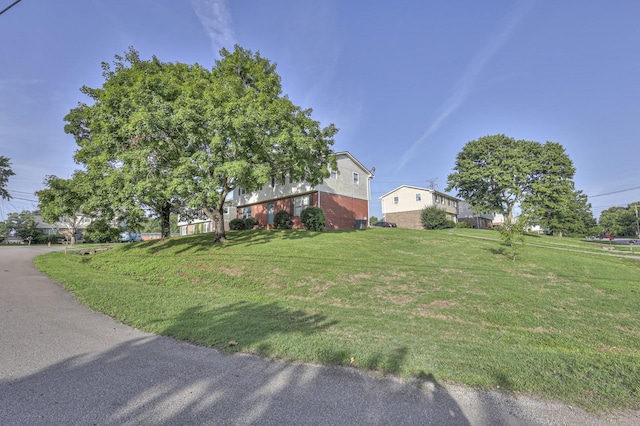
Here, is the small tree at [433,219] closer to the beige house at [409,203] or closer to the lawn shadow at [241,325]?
the beige house at [409,203]

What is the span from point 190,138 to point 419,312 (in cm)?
1112

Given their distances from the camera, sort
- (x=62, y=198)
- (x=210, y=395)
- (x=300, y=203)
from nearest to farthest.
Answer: (x=210, y=395)
(x=62, y=198)
(x=300, y=203)

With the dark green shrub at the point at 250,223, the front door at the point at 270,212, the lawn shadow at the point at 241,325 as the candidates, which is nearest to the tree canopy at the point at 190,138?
the lawn shadow at the point at 241,325

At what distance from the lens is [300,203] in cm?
2539

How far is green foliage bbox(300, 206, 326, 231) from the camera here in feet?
71.8

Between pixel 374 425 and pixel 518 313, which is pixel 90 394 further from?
pixel 518 313

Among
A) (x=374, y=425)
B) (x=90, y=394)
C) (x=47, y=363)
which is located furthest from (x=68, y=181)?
(x=374, y=425)

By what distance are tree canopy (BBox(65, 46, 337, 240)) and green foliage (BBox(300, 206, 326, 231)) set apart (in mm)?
5655

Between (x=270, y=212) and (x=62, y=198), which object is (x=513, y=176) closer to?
(x=270, y=212)

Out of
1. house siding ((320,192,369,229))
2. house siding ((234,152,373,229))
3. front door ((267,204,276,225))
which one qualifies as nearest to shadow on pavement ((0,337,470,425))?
house siding ((234,152,373,229))

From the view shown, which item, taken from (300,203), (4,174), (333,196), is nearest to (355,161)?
(333,196)

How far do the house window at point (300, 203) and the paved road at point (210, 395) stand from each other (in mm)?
20678

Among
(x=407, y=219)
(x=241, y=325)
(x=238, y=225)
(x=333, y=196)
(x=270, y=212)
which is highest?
(x=333, y=196)

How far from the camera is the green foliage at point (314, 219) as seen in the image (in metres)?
21.9
